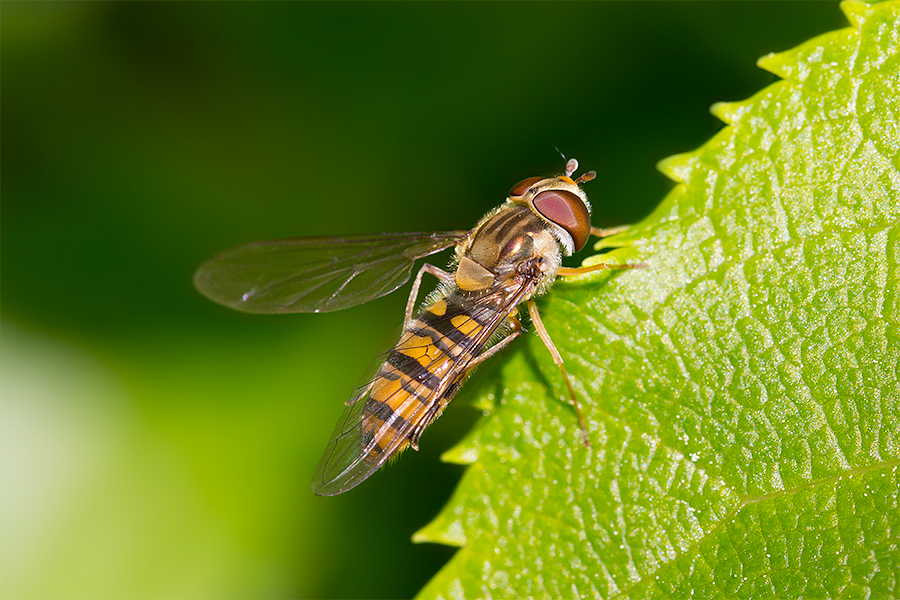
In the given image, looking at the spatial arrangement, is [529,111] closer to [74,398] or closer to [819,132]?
[819,132]

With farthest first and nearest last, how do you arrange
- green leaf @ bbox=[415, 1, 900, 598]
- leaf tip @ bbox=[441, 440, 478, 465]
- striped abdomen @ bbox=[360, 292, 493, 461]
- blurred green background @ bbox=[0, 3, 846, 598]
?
1. blurred green background @ bbox=[0, 3, 846, 598]
2. striped abdomen @ bbox=[360, 292, 493, 461]
3. leaf tip @ bbox=[441, 440, 478, 465]
4. green leaf @ bbox=[415, 1, 900, 598]

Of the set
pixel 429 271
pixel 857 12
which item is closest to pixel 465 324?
pixel 429 271

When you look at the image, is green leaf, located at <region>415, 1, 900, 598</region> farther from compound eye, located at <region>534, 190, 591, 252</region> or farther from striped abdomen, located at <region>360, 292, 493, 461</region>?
compound eye, located at <region>534, 190, 591, 252</region>

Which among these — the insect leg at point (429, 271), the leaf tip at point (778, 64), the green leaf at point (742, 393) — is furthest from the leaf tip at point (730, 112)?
the insect leg at point (429, 271)

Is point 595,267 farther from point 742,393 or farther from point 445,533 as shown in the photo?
point 445,533

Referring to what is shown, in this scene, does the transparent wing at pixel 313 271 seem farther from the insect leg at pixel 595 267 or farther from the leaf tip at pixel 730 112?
the leaf tip at pixel 730 112

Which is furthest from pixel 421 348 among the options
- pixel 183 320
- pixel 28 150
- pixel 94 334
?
pixel 28 150

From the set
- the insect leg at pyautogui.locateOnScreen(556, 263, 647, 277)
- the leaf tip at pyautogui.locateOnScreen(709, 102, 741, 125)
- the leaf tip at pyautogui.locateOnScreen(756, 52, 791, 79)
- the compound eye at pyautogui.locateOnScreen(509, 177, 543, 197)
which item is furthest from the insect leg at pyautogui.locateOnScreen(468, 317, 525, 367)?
the leaf tip at pyautogui.locateOnScreen(756, 52, 791, 79)
